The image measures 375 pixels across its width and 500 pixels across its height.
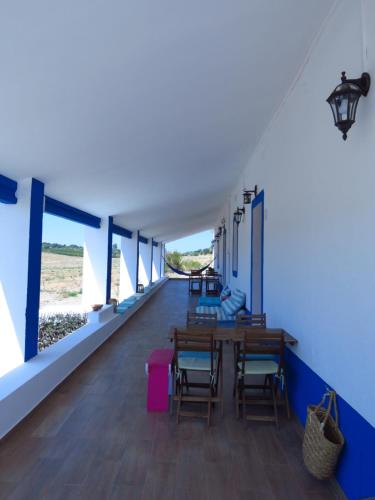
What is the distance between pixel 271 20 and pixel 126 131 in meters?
1.06

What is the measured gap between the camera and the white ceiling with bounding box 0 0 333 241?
3.95 feet

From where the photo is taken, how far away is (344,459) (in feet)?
4.58

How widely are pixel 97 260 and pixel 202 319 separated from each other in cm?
262

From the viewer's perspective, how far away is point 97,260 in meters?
4.72

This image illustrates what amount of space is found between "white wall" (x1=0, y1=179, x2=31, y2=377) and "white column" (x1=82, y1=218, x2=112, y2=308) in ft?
7.51

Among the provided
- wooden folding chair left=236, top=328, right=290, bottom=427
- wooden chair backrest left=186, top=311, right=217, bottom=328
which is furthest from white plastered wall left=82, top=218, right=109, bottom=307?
wooden folding chair left=236, top=328, right=290, bottom=427

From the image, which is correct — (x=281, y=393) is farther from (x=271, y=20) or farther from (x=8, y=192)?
(x=8, y=192)

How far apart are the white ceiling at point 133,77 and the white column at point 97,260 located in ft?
5.87

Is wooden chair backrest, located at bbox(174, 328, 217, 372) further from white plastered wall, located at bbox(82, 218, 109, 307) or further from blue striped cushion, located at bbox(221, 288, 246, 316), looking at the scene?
white plastered wall, located at bbox(82, 218, 109, 307)

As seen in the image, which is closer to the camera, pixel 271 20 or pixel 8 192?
pixel 271 20

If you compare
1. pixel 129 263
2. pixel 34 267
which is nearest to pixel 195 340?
pixel 34 267

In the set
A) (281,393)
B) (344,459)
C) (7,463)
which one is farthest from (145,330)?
(344,459)

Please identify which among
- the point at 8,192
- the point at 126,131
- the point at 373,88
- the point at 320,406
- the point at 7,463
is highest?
the point at 126,131

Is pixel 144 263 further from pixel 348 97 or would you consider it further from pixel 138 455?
pixel 348 97
